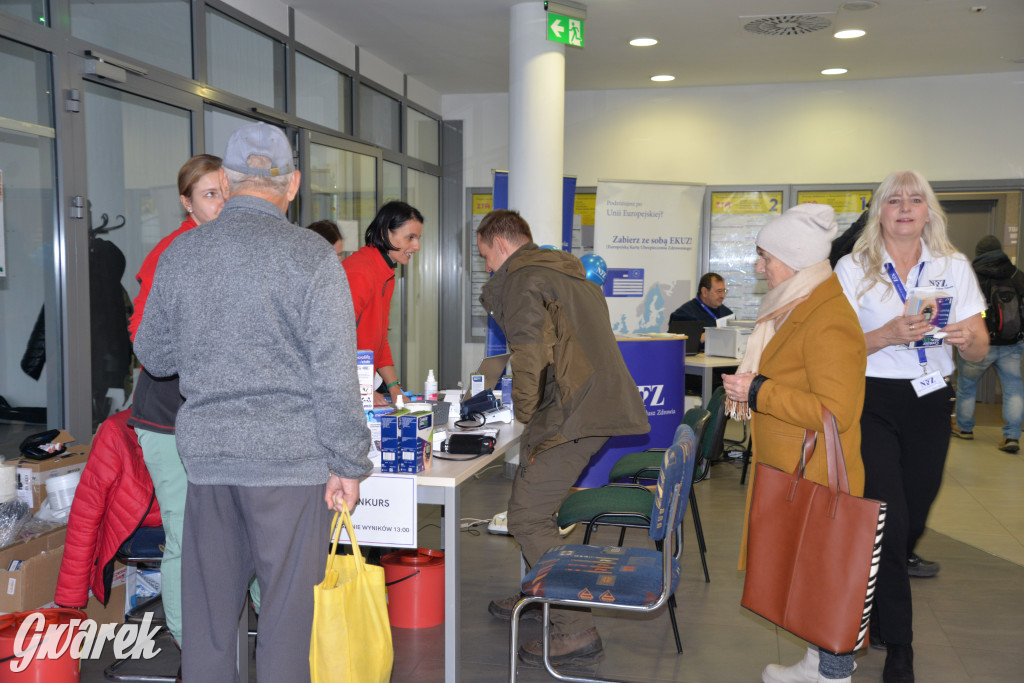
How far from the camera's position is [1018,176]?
7945 millimetres

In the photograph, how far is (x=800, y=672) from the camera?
271 centimetres

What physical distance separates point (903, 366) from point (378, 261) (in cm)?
210

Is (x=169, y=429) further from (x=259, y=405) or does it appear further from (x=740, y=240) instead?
(x=740, y=240)

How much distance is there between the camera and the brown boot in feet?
9.66

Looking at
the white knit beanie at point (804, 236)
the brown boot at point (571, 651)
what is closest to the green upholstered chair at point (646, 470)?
the brown boot at point (571, 651)

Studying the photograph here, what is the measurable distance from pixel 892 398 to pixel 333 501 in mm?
1753

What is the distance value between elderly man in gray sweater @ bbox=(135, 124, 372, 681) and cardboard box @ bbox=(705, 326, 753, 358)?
4813mm

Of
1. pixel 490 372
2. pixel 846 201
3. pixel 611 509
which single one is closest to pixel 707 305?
pixel 846 201

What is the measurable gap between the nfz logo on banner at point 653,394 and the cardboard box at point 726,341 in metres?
1.14

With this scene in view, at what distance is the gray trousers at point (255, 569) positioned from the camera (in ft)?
6.18

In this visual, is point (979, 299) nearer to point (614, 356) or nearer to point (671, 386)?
point (614, 356)

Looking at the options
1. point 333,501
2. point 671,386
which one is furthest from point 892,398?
point 671,386

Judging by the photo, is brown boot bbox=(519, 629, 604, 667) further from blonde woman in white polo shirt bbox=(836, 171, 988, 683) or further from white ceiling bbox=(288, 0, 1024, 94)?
white ceiling bbox=(288, 0, 1024, 94)

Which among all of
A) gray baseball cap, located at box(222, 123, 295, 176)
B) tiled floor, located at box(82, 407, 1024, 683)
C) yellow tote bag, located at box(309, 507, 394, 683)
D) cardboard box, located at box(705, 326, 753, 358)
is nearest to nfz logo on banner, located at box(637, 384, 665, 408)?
tiled floor, located at box(82, 407, 1024, 683)
